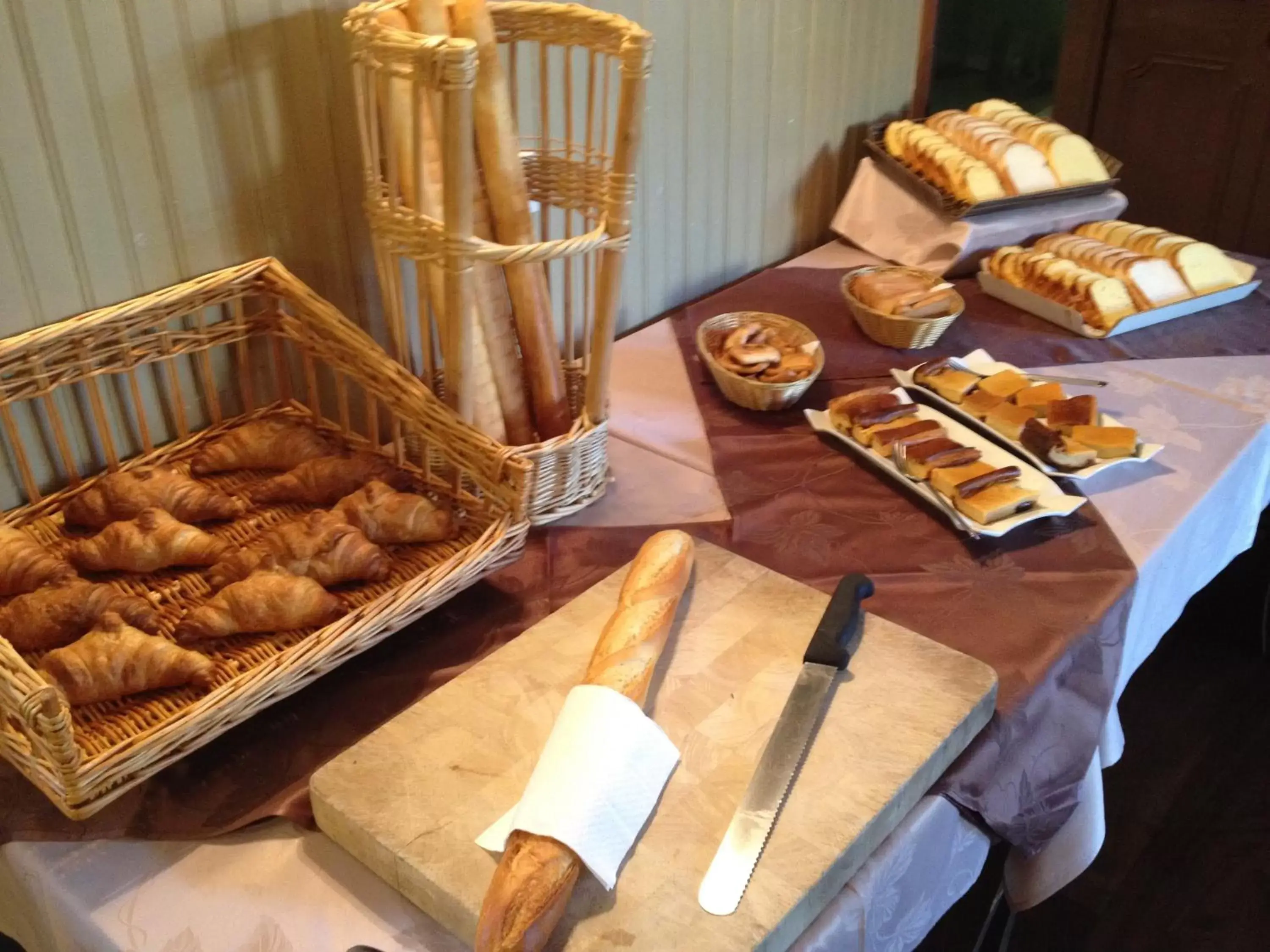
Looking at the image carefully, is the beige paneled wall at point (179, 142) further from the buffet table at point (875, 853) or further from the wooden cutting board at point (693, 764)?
the wooden cutting board at point (693, 764)

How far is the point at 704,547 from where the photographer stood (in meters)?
0.98

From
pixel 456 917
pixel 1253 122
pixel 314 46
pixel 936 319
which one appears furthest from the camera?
pixel 1253 122

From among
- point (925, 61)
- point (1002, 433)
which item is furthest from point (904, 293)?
point (925, 61)

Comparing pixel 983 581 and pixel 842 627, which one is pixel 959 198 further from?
pixel 842 627

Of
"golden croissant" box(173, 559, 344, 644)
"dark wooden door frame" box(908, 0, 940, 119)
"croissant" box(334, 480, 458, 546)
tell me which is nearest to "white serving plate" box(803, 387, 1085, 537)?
"croissant" box(334, 480, 458, 546)

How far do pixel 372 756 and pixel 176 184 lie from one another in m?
0.58

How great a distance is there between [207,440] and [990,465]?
2.65ft

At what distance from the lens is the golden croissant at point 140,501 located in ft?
3.07

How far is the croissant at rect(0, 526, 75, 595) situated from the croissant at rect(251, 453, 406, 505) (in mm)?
192

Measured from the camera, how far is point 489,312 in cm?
102

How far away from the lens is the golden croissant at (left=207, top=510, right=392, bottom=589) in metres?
0.89

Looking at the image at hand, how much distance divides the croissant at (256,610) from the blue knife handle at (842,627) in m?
0.39

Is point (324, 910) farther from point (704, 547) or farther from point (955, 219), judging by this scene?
point (955, 219)

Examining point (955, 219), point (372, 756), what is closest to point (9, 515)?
point (372, 756)
